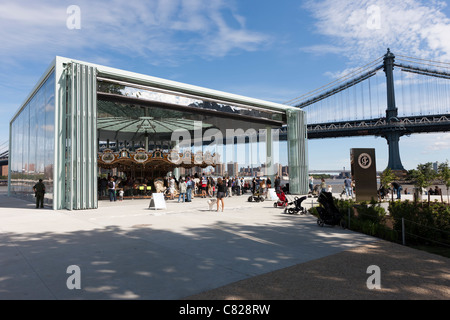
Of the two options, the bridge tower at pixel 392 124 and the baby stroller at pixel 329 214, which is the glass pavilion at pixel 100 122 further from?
the bridge tower at pixel 392 124

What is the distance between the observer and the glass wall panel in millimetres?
15391

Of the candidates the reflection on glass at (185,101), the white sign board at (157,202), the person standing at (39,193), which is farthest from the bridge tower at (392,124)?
the person standing at (39,193)

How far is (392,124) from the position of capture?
231ft

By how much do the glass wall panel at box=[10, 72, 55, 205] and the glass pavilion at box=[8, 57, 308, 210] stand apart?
52 millimetres

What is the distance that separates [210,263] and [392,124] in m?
76.8

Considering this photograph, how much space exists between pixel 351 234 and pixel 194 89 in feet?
45.2

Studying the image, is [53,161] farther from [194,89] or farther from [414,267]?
[414,267]

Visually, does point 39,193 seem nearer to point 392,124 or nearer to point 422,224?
point 422,224

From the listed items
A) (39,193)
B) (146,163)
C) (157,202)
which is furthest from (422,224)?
(146,163)

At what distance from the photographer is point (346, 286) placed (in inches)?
171

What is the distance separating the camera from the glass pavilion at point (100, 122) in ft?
46.9

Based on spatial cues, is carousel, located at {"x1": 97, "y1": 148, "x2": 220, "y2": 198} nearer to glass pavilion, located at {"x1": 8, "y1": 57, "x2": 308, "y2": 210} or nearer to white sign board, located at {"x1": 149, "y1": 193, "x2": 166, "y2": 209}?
glass pavilion, located at {"x1": 8, "y1": 57, "x2": 308, "y2": 210}

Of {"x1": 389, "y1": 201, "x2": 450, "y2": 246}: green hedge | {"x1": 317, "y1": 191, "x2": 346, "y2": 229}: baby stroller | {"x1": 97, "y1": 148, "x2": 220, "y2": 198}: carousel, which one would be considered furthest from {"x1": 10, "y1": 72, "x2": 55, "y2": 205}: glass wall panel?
{"x1": 389, "y1": 201, "x2": 450, "y2": 246}: green hedge
